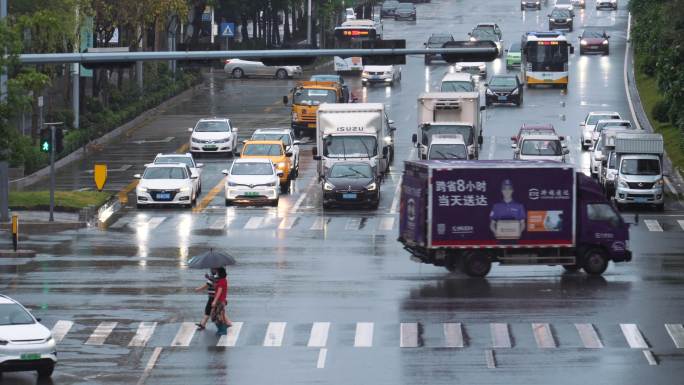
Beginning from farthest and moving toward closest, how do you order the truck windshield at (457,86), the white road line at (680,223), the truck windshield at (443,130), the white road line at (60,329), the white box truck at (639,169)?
the truck windshield at (457,86), the truck windshield at (443,130), the white box truck at (639,169), the white road line at (680,223), the white road line at (60,329)

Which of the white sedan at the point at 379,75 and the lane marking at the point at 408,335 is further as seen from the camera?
the white sedan at the point at 379,75

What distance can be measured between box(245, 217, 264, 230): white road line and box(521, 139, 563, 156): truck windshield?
41.2 feet

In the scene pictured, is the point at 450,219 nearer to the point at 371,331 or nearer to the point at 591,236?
the point at 591,236

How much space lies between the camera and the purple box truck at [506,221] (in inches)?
1480

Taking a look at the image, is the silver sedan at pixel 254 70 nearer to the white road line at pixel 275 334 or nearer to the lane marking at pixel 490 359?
the white road line at pixel 275 334

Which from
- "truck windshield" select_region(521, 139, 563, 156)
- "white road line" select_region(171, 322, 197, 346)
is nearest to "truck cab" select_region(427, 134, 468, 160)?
"truck windshield" select_region(521, 139, 563, 156)

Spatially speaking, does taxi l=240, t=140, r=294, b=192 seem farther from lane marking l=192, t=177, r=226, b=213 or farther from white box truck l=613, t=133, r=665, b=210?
white box truck l=613, t=133, r=665, b=210

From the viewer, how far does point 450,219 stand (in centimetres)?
3759

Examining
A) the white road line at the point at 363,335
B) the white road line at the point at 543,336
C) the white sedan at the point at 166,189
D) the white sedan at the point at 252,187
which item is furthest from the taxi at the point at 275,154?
the white road line at the point at 543,336

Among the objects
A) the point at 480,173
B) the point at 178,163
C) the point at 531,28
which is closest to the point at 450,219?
the point at 480,173

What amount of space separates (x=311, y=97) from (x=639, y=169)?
21.4 meters

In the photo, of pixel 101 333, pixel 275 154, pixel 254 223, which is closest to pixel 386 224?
pixel 254 223

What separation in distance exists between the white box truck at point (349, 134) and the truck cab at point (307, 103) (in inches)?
484

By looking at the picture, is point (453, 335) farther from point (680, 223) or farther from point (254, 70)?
point (254, 70)
